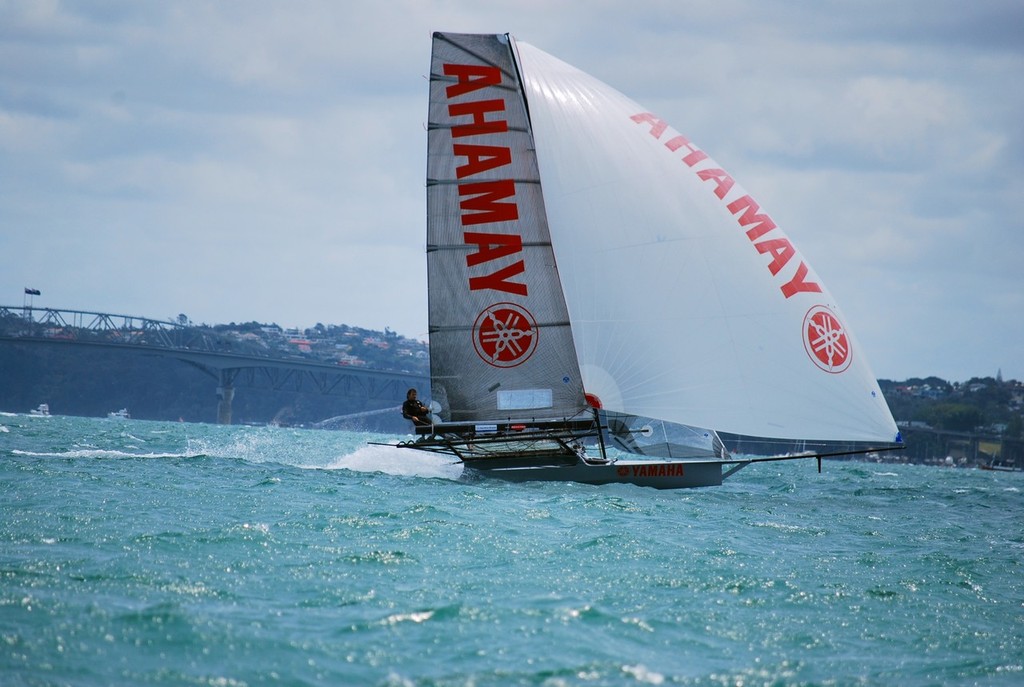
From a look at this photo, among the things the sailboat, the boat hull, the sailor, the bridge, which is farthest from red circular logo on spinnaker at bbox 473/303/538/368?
the bridge

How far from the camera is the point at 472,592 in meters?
7.94

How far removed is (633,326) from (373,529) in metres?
5.81

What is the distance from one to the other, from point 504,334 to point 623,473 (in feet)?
7.84

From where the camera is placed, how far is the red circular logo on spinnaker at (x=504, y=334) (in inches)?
630

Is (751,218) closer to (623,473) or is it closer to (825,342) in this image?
(825,342)

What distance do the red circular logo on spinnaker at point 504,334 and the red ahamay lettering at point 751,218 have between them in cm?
292

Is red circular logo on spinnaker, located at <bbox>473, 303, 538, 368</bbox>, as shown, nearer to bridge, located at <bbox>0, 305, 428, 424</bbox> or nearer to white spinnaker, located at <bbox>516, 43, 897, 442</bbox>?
white spinnaker, located at <bbox>516, 43, 897, 442</bbox>

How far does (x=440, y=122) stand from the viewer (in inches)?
632

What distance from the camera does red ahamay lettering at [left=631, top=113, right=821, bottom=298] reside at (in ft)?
50.4

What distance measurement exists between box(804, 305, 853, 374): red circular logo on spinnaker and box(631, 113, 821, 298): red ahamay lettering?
357 millimetres

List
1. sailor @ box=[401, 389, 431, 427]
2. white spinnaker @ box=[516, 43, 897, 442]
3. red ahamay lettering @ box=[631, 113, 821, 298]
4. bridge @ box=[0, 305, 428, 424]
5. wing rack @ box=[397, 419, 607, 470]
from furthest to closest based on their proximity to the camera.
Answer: bridge @ box=[0, 305, 428, 424]
sailor @ box=[401, 389, 431, 427]
wing rack @ box=[397, 419, 607, 470]
red ahamay lettering @ box=[631, 113, 821, 298]
white spinnaker @ box=[516, 43, 897, 442]

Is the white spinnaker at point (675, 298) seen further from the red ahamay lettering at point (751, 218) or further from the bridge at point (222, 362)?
the bridge at point (222, 362)

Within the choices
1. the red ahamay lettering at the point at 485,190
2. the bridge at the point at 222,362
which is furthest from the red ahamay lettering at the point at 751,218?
the bridge at the point at 222,362

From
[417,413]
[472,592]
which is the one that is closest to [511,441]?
[417,413]
